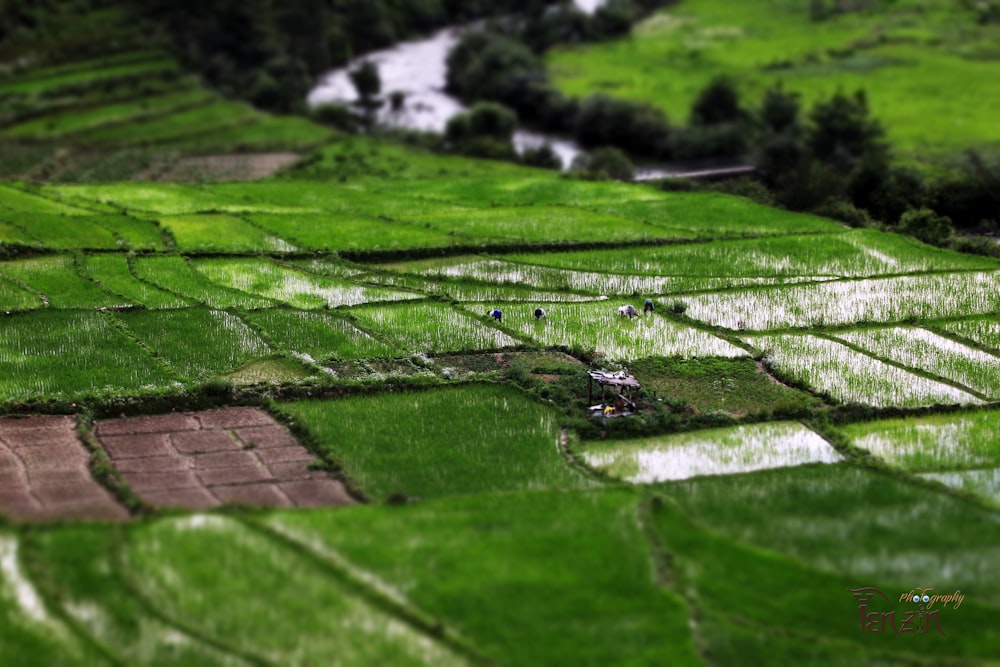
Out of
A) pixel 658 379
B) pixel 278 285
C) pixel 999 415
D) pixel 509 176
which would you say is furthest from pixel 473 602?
pixel 509 176

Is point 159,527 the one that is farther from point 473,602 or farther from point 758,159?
point 758,159

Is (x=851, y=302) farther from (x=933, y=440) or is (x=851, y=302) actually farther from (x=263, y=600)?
(x=263, y=600)

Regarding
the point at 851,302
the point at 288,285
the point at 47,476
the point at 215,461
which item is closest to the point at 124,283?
the point at 288,285

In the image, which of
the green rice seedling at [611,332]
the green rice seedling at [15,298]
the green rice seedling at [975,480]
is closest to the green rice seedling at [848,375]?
the green rice seedling at [611,332]

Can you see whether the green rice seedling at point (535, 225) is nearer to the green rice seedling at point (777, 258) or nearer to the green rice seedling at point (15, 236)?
the green rice seedling at point (777, 258)

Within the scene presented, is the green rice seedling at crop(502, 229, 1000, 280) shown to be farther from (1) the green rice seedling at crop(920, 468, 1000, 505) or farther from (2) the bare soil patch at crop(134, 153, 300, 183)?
(2) the bare soil patch at crop(134, 153, 300, 183)

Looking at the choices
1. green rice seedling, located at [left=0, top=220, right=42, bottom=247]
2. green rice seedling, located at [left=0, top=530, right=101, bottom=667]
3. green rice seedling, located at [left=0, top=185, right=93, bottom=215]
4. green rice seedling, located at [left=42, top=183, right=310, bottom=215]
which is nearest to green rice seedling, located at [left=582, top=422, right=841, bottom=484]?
green rice seedling, located at [left=0, top=530, right=101, bottom=667]
